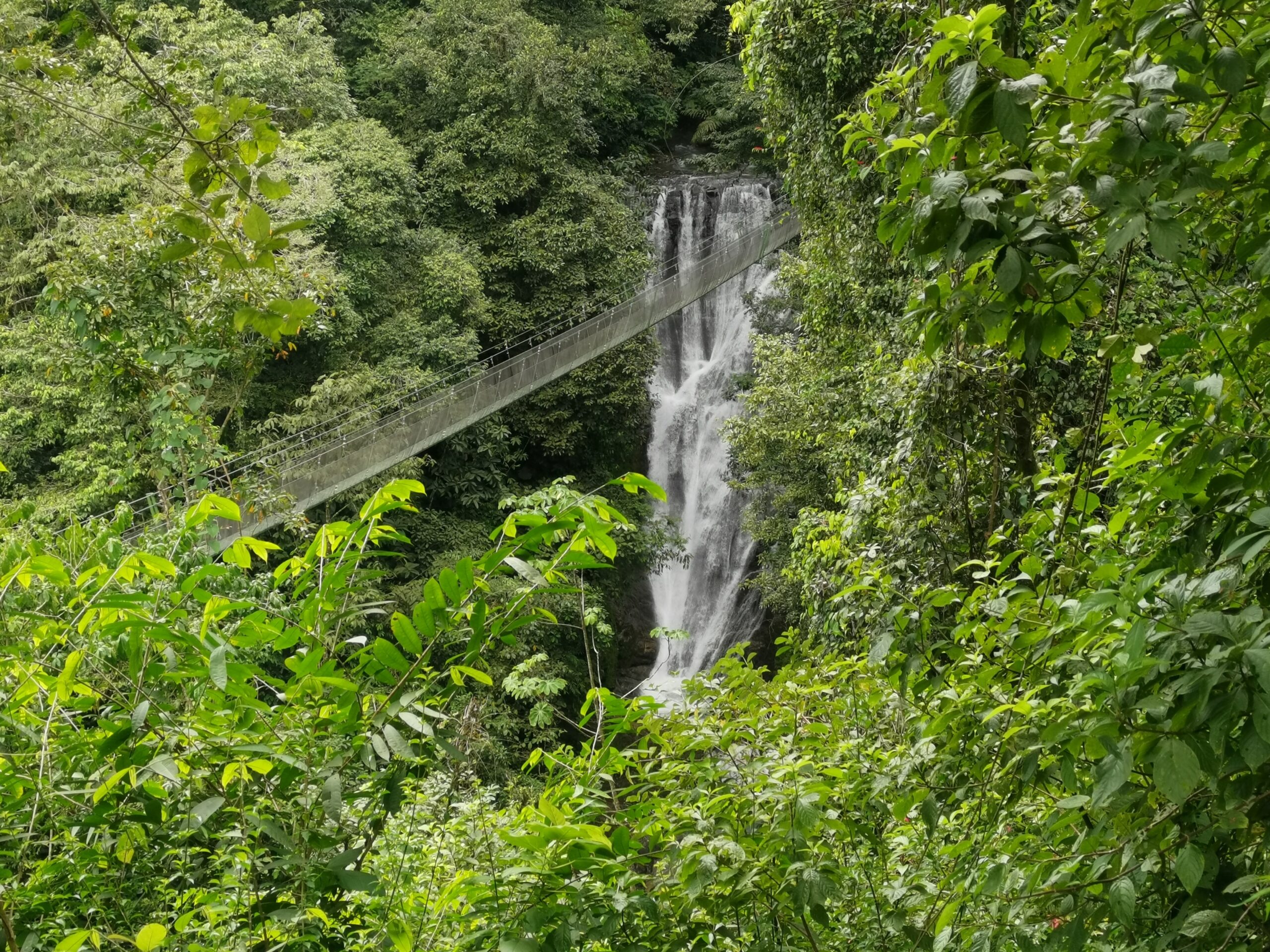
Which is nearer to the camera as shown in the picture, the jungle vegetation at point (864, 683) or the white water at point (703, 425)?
the jungle vegetation at point (864, 683)

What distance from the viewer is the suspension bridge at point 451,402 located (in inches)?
272

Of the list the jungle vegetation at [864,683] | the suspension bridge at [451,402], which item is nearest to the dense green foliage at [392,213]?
the suspension bridge at [451,402]

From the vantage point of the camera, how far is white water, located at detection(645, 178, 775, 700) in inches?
404

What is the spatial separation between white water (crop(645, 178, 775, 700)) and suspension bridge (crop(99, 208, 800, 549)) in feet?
4.28

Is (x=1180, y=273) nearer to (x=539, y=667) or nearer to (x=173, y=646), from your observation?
(x=173, y=646)

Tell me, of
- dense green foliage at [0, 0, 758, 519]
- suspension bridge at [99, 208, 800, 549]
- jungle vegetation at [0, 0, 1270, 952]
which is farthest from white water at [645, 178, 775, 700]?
jungle vegetation at [0, 0, 1270, 952]

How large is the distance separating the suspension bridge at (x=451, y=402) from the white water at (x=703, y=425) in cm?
130

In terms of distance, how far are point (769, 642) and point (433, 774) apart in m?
5.88

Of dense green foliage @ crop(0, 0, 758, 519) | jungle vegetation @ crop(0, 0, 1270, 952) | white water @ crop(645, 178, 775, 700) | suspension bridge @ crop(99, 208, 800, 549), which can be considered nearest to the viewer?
jungle vegetation @ crop(0, 0, 1270, 952)

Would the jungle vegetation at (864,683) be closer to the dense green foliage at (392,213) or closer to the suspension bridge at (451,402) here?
the suspension bridge at (451,402)

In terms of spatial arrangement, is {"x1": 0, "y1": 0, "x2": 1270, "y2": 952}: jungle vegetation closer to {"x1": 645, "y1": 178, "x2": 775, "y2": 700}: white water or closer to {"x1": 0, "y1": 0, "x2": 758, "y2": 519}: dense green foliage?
{"x1": 0, "y1": 0, "x2": 758, "y2": 519}: dense green foliage

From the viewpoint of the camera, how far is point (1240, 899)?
1.00m

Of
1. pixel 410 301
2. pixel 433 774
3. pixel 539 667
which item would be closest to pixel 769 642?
pixel 539 667

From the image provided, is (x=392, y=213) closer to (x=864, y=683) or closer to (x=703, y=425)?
(x=703, y=425)
